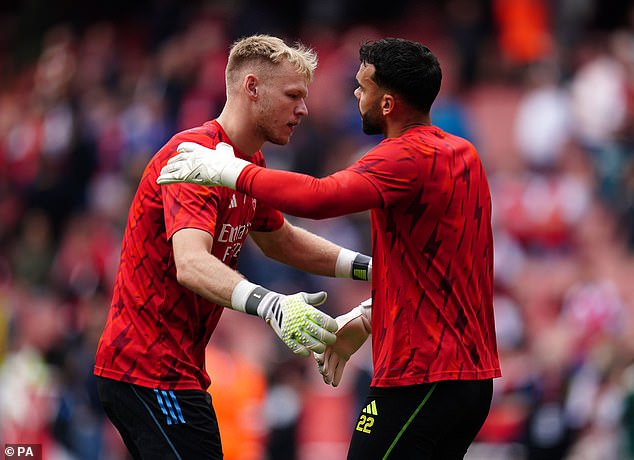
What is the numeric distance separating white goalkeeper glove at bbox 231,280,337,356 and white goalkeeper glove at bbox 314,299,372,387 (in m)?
0.47

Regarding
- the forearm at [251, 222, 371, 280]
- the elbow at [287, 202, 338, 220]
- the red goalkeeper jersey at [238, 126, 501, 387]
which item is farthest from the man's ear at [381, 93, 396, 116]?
the forearm at [251, 222, 371, 280]

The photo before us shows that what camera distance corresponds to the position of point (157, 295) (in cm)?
585

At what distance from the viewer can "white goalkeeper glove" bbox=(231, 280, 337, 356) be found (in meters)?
5.41

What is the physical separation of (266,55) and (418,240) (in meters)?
1.28

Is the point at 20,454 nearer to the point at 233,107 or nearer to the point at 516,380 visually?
the point at 233,107

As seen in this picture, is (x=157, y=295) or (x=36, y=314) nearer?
(x=157, y=295)

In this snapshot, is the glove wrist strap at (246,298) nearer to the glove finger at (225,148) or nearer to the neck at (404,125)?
the glove finger at (225,148)

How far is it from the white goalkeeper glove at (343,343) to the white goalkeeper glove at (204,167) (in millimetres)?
978

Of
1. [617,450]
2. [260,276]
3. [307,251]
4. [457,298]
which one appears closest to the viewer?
[457,298]

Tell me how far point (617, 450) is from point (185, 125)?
694cm

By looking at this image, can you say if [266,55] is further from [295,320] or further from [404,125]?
[295,320]

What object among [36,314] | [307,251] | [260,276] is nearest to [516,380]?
[260,276]

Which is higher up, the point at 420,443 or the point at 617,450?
the point at 420,443

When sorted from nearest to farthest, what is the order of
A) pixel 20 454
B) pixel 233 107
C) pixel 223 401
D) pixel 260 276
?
1. pixel 233 107
2. pixel 20 454
3. pixel 223 401
4. pixel 260 276
